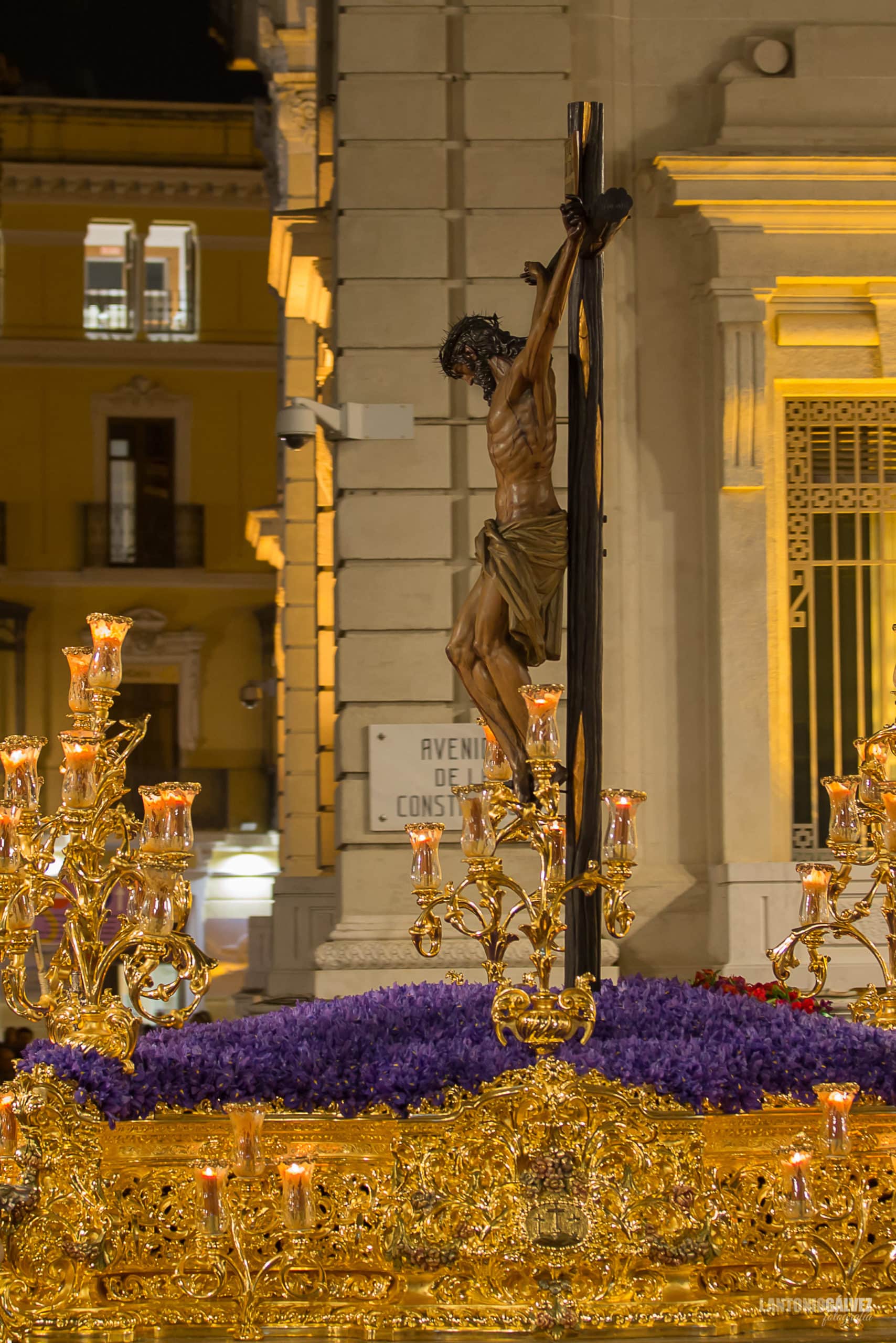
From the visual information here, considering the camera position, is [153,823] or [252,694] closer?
[153,823]

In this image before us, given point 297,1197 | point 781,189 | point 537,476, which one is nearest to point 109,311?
point 781,189

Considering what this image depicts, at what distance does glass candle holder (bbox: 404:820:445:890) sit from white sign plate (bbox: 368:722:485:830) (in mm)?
3844

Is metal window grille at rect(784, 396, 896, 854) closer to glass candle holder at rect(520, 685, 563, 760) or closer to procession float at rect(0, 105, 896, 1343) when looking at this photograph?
procession float at rect(0, 105, 896, 1343)

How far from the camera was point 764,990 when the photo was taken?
723 centimetres

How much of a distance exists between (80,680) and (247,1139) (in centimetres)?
140

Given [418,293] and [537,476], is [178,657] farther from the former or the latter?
[537,476]

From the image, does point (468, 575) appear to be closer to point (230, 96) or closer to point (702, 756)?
point (702, 756)

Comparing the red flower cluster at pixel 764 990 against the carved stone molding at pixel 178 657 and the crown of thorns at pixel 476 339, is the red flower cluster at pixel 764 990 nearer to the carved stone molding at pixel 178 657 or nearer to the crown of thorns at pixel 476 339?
the crown of thorns at pixel 476 339

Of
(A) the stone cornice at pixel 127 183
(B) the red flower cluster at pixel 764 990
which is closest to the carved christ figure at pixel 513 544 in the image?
(B) the red flower cluster at pixel 764 990

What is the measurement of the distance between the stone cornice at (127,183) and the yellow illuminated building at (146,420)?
0.08ft

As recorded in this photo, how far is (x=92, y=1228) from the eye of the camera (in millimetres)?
4109

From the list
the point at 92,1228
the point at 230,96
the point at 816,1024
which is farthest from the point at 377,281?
the point at 230,96

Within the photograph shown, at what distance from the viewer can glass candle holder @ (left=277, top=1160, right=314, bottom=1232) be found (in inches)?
158

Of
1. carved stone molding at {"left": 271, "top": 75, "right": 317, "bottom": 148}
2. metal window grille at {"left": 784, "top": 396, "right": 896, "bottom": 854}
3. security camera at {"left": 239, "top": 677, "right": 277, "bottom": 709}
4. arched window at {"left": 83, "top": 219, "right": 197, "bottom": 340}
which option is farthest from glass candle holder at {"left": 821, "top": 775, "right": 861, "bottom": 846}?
arched window at {"left": 83, "top": 219, "right": 197, "bottom": 340}
